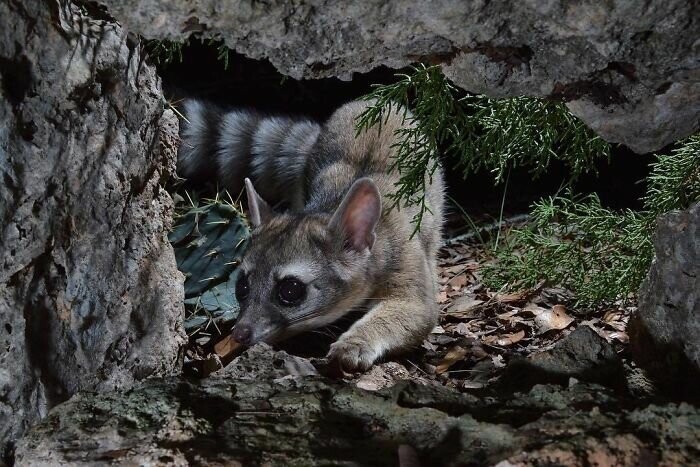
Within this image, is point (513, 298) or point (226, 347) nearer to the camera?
point (226, 347)

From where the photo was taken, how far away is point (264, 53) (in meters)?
2.37

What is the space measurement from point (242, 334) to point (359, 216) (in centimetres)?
100

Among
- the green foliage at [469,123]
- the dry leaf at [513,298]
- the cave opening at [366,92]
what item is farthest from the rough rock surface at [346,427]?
the cave opening at [366,92]

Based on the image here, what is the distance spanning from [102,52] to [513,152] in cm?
234

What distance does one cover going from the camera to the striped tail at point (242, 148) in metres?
5.99

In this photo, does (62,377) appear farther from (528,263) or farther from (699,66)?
(528,263)

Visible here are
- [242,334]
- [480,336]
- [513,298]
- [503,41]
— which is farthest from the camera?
[513,298]

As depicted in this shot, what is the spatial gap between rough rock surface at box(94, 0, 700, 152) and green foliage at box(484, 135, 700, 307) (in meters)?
1.40

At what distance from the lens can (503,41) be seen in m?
2.27

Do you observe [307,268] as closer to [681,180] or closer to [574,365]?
[574,365]

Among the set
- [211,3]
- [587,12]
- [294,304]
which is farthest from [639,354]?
[211,3]

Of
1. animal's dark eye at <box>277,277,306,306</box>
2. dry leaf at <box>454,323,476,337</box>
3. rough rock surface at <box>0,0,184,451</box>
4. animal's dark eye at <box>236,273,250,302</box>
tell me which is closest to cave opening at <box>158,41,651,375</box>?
dry leaf at <box>454,323,476,337</box>

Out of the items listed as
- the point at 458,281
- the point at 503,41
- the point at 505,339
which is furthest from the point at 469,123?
the point at 458,281

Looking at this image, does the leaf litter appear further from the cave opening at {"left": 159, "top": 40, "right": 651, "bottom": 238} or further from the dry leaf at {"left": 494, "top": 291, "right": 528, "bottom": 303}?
the cave opening at {"left": 159, "top": 40, "right": 651, "bottom": 238}
